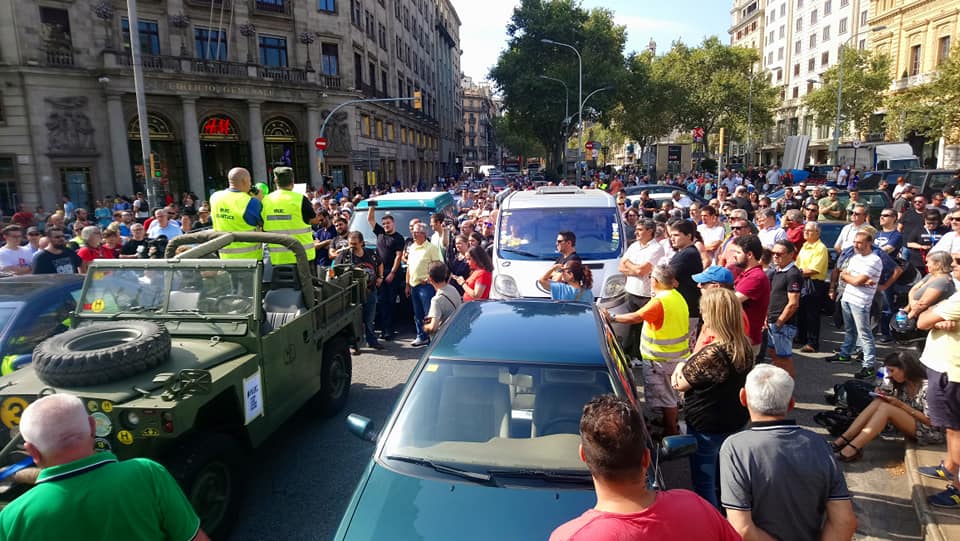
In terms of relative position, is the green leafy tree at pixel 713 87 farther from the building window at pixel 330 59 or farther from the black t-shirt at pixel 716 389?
the black t-shirt at pixel 716 389

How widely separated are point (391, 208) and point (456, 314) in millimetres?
7023

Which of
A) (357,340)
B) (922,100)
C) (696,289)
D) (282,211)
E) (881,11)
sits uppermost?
(881,11)

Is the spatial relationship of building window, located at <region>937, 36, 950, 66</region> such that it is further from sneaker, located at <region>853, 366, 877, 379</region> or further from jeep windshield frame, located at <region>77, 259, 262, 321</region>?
jeep windshield frame, located at <region>77, 259, 262, 321</region>

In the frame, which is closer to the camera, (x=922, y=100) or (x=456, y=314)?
(x=456, y=314)

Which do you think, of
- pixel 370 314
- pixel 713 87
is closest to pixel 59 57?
pixel 370 314

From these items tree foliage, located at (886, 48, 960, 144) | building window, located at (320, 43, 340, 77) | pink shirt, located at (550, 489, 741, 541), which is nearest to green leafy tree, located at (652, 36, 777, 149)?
tree foliage, located at (886, 48, 960, 144)

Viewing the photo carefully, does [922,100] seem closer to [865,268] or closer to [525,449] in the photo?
[865,268]

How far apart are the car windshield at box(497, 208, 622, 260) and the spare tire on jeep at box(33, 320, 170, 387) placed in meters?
5.06

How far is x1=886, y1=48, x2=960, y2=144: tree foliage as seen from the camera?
27.1 meters

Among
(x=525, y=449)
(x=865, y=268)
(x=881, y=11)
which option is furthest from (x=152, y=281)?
(x=881, y=11)

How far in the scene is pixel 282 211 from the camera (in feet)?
21.5

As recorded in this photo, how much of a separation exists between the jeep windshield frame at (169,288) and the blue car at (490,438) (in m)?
1.93

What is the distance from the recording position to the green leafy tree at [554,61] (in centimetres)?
4559

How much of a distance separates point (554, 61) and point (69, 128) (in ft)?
113
